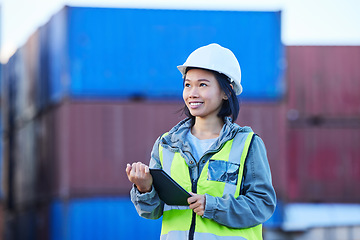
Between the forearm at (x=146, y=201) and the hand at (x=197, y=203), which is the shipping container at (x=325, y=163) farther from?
the hand at (x=197, y=203)

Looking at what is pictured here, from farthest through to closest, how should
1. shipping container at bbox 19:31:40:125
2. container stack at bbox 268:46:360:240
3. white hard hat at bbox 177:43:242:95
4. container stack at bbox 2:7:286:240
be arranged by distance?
container stack at bbox 268:46:360:240, shipping container at bbox 19:31:40:125, container stack at bbox 2:7:286:240, white hard hat at bbox 177:43:242:95

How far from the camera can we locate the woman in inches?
132

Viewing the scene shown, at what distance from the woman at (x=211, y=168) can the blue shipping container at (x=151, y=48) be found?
1236 cm

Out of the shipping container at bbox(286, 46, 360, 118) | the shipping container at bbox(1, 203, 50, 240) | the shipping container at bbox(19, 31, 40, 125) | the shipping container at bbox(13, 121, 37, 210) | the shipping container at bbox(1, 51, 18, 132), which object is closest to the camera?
the shipping container at bbox(1, 203, 50, 240)

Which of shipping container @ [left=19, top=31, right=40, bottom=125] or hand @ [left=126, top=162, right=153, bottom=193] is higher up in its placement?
shipping container @ [left=19, top=31, right=40, bottom=125]

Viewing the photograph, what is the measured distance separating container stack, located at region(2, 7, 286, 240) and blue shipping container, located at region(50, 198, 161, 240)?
22mm

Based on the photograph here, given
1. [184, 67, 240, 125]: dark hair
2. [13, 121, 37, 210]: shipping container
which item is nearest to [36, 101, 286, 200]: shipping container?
[13, 121, 37, 210]: shipping container

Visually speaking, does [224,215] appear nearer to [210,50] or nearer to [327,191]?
[210,50]

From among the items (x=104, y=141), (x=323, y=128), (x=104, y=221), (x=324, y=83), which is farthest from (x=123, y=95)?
(x=324, y=83)

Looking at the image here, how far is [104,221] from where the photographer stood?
50.8ft

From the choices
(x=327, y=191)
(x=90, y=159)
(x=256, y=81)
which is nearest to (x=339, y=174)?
(x=327, y=191)

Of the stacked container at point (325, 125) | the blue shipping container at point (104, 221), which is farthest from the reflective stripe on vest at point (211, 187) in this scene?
the stacked container at point (325, 125)

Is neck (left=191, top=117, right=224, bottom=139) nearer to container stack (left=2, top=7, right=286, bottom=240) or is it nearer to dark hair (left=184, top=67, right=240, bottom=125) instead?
dark hair (left=184, top=67, right=240, bottom=125)

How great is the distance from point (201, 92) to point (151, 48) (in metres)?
12.8
